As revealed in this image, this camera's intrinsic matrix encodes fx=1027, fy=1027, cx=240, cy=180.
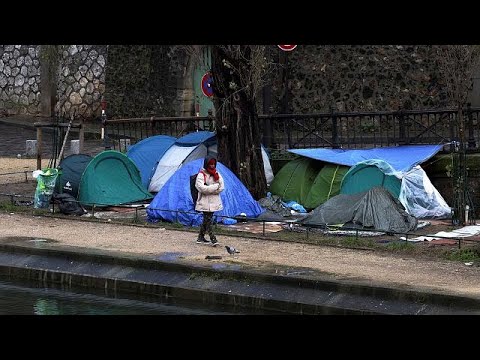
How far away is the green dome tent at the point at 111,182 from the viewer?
2053 centimetres

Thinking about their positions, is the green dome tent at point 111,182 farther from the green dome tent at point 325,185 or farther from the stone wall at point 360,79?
the stone wall at point 360,79

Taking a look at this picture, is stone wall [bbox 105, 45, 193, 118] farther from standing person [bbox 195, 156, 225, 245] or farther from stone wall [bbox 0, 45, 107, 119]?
standing person [bbox 195, 156, 225, 245]

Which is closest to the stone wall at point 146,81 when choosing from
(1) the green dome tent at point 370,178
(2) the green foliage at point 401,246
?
(1) the green dome tent at point 370,178

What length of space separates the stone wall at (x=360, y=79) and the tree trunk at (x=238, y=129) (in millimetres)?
8523

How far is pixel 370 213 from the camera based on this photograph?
1758cm

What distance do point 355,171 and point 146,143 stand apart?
5648 mm

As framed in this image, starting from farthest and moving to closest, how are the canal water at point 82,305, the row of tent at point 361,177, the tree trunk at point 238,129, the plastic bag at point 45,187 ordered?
the tree trunk at point 238,129, the plastic bag at point 45,187, the row of tent at point 361,177, the canal water at point 82,305

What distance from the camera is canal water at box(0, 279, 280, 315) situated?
12508mm

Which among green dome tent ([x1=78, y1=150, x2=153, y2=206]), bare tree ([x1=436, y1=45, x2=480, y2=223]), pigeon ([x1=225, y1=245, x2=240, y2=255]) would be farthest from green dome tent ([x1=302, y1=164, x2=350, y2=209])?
pigeon ([x1=225, y1=245, x2=240, y2=255])

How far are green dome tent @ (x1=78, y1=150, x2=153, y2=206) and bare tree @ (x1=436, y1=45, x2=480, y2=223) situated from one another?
663 centimetres

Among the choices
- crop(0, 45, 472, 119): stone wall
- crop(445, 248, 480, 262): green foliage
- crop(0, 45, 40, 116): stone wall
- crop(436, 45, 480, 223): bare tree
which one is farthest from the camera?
crop(0, 45, 40, 116): stone wall

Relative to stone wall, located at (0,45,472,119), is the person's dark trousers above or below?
below

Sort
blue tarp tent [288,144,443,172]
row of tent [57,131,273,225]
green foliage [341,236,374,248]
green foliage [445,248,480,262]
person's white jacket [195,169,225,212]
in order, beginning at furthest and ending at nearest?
blue tarp tent [288,144,443,172] → row of tent [57,131,273,225] → green foliage [341,236,374,248] → person's white jacket [195,169,225,212] → green foliage [445,248,480,262]
